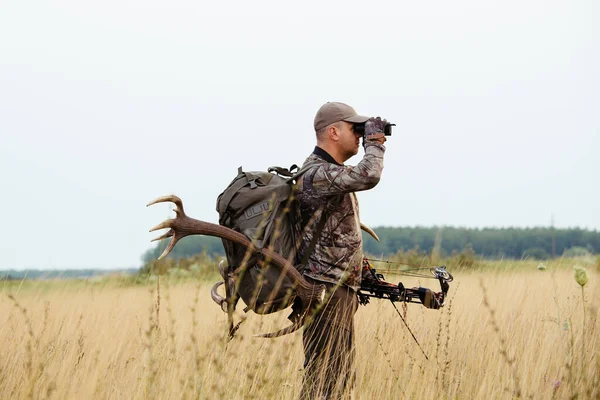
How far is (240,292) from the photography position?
4.02m

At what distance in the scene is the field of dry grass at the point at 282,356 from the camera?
356 cm

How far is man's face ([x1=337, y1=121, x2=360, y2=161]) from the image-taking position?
4.06m

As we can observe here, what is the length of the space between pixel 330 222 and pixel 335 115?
700mm

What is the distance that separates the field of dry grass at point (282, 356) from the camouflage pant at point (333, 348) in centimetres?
16

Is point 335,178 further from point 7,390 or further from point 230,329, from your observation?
point 7,390

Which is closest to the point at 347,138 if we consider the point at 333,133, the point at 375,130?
the point at 333,133

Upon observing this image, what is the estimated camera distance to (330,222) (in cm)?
398

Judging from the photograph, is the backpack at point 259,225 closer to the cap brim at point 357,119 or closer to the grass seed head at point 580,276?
the cap brim at point 357,119

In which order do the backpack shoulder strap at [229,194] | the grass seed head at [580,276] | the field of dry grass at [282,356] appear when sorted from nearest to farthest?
the grass seed head at [580,276] < the field of dry grass at [282,356] < the backpack shoulder strap at [229,194]

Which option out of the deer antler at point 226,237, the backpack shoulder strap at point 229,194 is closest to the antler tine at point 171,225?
the deer antler at point 226,237

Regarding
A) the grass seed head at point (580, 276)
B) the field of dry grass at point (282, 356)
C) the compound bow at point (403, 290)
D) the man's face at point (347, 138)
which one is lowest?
the field of dry grass at point (282, 356)

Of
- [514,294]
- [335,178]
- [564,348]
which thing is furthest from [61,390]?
[514,294]

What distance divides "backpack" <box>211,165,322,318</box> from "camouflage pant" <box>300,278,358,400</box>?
26 cm

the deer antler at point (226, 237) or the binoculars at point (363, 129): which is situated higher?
the binoculars at point (363, 129)
